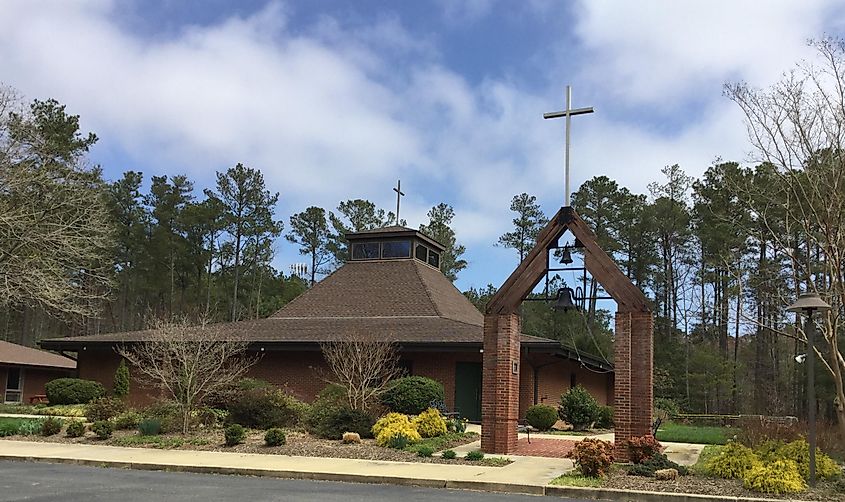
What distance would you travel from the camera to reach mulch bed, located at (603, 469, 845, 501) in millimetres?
10524

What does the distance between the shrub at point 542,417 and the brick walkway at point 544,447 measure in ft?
9.04

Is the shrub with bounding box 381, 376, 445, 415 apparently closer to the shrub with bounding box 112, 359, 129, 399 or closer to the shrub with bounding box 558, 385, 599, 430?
the shrub with bounding box 558, 385, 599, 430

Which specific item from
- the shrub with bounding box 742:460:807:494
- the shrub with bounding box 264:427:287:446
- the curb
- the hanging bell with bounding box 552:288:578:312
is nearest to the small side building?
the shrub with bounding box 264:427:287:446

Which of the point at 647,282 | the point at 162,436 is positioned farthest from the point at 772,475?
the point at 647,282

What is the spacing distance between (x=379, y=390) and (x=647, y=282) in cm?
2931

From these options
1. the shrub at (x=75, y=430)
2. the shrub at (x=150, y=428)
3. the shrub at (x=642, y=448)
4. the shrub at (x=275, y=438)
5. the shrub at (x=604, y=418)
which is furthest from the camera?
the shrub at (x=604, y=418)

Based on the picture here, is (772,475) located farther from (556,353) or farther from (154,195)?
(154,195)

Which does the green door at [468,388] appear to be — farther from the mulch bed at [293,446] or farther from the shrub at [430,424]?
the shrub at [430,424]

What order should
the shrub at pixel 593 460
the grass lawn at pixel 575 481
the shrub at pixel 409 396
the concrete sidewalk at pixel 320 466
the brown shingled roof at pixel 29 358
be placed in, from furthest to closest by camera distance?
the brown shingled roof at pixel 29 358
the shrub at pixel 409 396
the shrub at pixel 593 460
the concrete sidewalk at pixel 320 466
the grass lawn at pixel 575 481

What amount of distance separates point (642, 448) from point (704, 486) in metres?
1.67

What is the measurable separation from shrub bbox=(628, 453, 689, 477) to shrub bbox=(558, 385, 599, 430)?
380 inches

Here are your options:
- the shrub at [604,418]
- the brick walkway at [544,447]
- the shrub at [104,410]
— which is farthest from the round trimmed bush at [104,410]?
the shrub at [604,418]

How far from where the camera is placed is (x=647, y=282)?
4531 centimetres

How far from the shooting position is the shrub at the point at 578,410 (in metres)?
22.2
